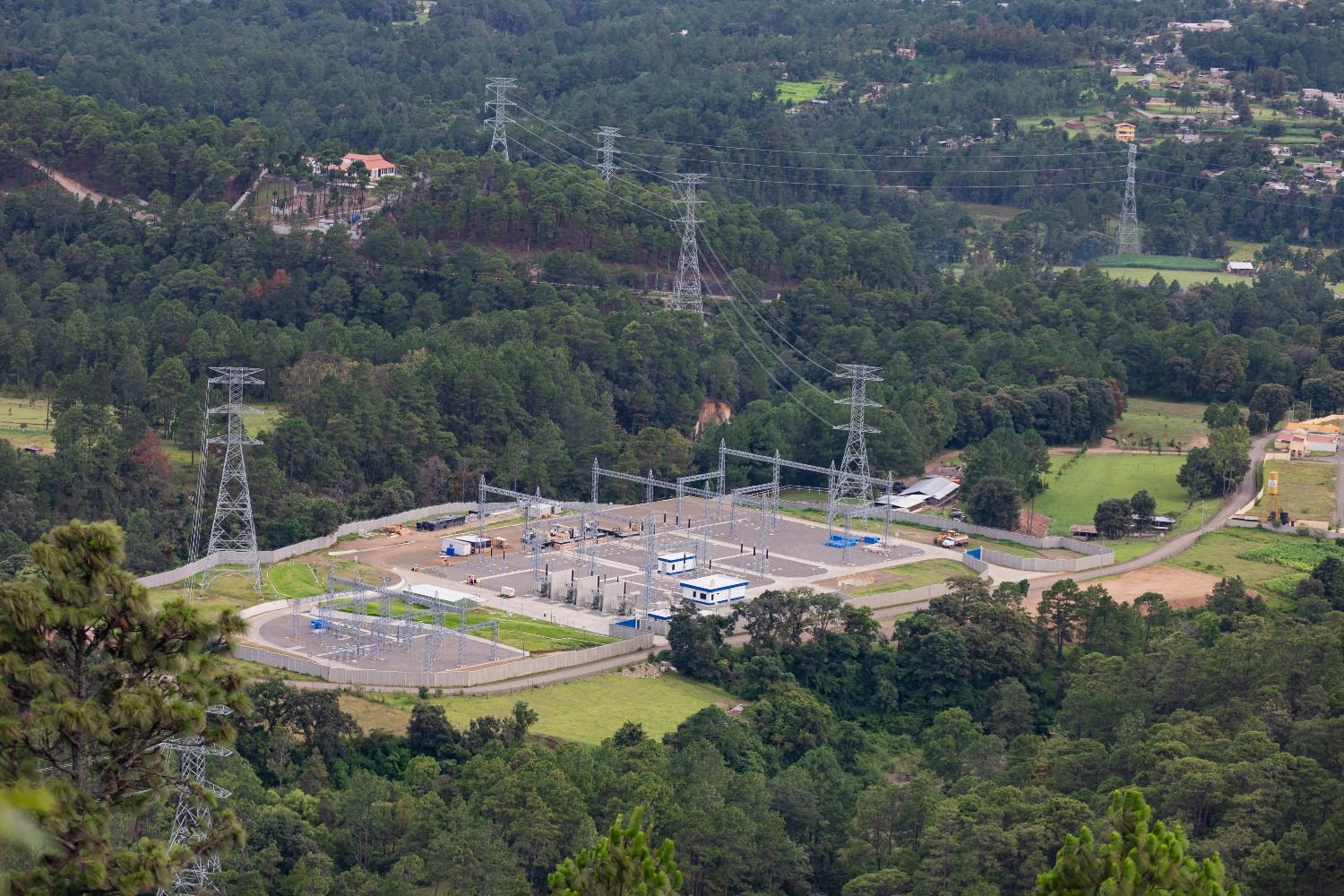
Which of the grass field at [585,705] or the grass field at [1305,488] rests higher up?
the grass field at [1305,488]

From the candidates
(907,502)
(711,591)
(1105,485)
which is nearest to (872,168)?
(1105,485)

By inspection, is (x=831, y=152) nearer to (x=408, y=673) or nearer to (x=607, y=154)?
(x=607, y=154)

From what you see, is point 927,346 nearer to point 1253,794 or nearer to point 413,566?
point 413,566

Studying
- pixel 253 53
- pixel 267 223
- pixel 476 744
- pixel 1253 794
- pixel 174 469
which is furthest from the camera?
pixel 253 53

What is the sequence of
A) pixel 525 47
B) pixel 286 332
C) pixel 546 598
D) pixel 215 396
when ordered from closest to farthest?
pixel 546 598 → pixel 215 396 → pixel 286 332 → pixel 525 47

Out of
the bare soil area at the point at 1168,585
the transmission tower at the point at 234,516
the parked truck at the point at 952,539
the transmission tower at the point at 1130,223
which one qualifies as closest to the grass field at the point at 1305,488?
the bare soil area at the point at 1168,585

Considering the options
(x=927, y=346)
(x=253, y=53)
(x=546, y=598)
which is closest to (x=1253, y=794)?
(x=546, y=598)

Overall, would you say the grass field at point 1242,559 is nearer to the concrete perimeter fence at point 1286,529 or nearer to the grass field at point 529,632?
the concrete perimeter fence at point 1286,529
